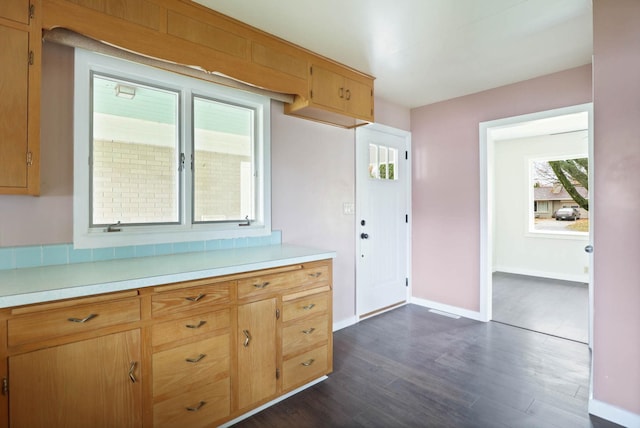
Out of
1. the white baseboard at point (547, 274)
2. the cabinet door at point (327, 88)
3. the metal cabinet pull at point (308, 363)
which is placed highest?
the cabinet door at point (327, 88)

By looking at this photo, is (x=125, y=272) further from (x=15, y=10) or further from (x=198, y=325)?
(x=15, y=10)

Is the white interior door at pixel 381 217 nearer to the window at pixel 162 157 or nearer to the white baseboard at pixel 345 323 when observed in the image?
the white baseboard at pixel 345 323

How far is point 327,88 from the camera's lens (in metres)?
2.59

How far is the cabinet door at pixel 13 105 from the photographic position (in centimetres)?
139

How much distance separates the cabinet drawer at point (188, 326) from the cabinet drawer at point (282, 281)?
0.16m

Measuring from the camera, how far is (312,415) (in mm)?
1888

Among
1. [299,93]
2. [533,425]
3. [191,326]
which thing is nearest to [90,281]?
[191,326]

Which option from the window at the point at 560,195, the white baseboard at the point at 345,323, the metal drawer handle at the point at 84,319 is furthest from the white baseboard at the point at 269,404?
the window at the point at 560,195

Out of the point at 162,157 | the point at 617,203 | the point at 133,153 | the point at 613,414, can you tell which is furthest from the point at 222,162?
the point at 613,414

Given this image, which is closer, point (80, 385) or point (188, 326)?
point (80, 385)

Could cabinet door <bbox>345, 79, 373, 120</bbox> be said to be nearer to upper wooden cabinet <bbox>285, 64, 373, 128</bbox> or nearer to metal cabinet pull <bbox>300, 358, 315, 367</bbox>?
upper wooden cabinet <bbox>285, 64, 373, 128</bbox>

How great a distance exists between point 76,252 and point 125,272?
1.68 feet

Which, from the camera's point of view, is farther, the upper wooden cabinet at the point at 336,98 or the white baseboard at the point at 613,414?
the upper wooden cabinet at the point at 336,98

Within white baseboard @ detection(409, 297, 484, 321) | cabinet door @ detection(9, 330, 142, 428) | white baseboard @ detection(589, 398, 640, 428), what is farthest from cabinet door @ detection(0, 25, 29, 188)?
white baseboard @ detection(409, 297, 484, 321)
